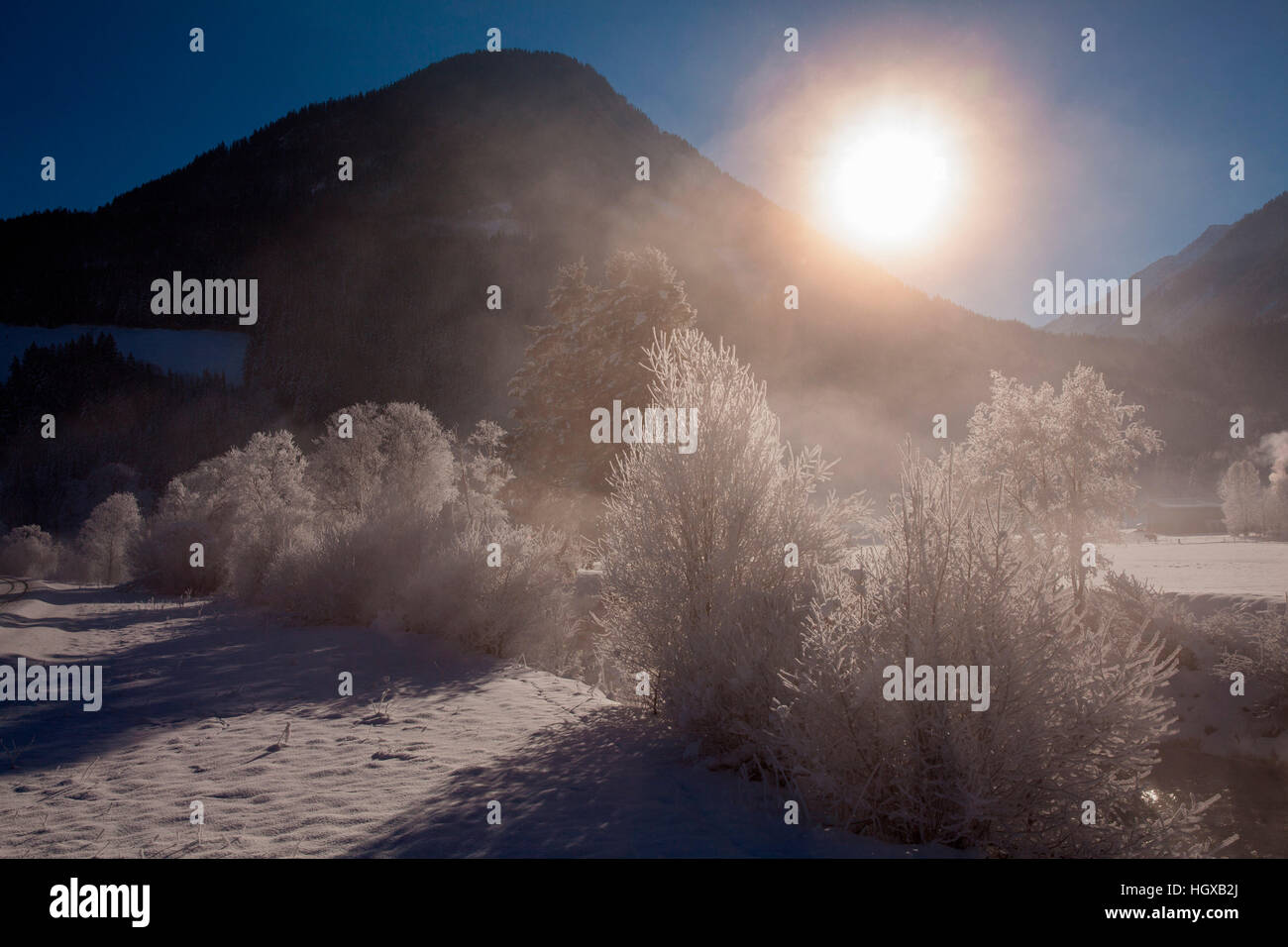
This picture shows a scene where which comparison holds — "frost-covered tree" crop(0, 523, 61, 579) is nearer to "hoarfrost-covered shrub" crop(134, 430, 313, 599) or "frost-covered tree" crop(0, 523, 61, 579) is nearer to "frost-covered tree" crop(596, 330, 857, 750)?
"hoarfrost-covered shrub" crop(134, 430, 313, 599)

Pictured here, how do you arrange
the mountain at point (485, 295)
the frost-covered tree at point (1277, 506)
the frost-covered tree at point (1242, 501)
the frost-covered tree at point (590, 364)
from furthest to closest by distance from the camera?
the mountain at point (485, 295) < the frost-covered tree at point (1242, 501) < the frost-covered tree at point (1277, 506) < the frost-covered tree at point (590, 364)

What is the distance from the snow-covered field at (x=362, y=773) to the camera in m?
4.07

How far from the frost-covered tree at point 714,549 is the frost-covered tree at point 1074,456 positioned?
16054 millimetres

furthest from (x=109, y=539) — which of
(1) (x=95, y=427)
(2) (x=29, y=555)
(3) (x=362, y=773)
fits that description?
(1) (x=95, y=427)

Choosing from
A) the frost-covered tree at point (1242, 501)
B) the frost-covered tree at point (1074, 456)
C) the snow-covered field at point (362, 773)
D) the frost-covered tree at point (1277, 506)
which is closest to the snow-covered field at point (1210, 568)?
the frost-covered tree at point (1074, 456)

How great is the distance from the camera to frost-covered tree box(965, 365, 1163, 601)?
19.9 metres

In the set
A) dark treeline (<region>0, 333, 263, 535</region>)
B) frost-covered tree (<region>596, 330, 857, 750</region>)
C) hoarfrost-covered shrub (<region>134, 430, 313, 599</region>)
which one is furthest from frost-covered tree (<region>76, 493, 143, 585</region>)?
frost-covered tree (<region>596, 330, 857, 750</region>)

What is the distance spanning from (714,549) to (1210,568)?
1335 inches

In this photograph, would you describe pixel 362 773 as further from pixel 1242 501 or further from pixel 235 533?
pixel 1242 501

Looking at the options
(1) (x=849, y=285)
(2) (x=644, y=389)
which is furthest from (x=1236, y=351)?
(2) (x=644, y=389)

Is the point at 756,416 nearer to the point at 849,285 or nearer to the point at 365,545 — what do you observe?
the point at 365,545

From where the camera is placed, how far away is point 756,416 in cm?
669

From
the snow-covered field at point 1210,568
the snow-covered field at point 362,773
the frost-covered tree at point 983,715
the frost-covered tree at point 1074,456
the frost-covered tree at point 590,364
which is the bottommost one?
the snow-covered field at point 1210,568

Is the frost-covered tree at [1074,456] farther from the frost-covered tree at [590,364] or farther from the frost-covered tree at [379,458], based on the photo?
the frost-covered tree at [379,458]
